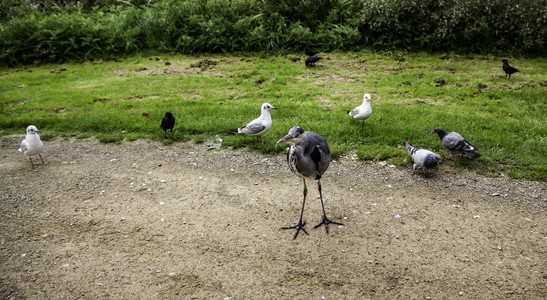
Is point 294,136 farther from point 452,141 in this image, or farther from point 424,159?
point 452,141

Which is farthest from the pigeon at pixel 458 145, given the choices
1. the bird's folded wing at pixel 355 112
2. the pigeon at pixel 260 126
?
the pigeon at pixel 260 126

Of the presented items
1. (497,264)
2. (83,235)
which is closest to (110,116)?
(83,235)

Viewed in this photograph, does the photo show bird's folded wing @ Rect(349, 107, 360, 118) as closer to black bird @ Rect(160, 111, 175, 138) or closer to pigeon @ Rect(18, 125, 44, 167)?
black bird @ Rect(160, 111, 175, 138)

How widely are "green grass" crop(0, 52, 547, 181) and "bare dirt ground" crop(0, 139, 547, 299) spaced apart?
957 millimetres

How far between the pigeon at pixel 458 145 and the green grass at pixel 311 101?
31 cm

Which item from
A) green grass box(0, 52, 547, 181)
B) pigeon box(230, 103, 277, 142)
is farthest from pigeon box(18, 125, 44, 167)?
pigeon box(230, 103, 277, 142)

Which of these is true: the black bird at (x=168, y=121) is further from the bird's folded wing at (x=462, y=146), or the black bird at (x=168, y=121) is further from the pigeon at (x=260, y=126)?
the bird's folded wing at (x=462, y=146)

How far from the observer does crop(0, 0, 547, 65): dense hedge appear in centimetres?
1227

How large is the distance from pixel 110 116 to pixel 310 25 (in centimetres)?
820

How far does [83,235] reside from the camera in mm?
5387

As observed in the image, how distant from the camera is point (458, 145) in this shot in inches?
257

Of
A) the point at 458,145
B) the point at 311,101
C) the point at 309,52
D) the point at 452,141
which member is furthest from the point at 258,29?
the point at 458,145

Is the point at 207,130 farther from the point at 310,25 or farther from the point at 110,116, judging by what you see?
the point at 310,25

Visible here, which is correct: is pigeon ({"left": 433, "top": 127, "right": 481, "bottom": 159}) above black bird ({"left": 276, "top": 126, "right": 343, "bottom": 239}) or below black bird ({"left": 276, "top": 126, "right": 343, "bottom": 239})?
below
